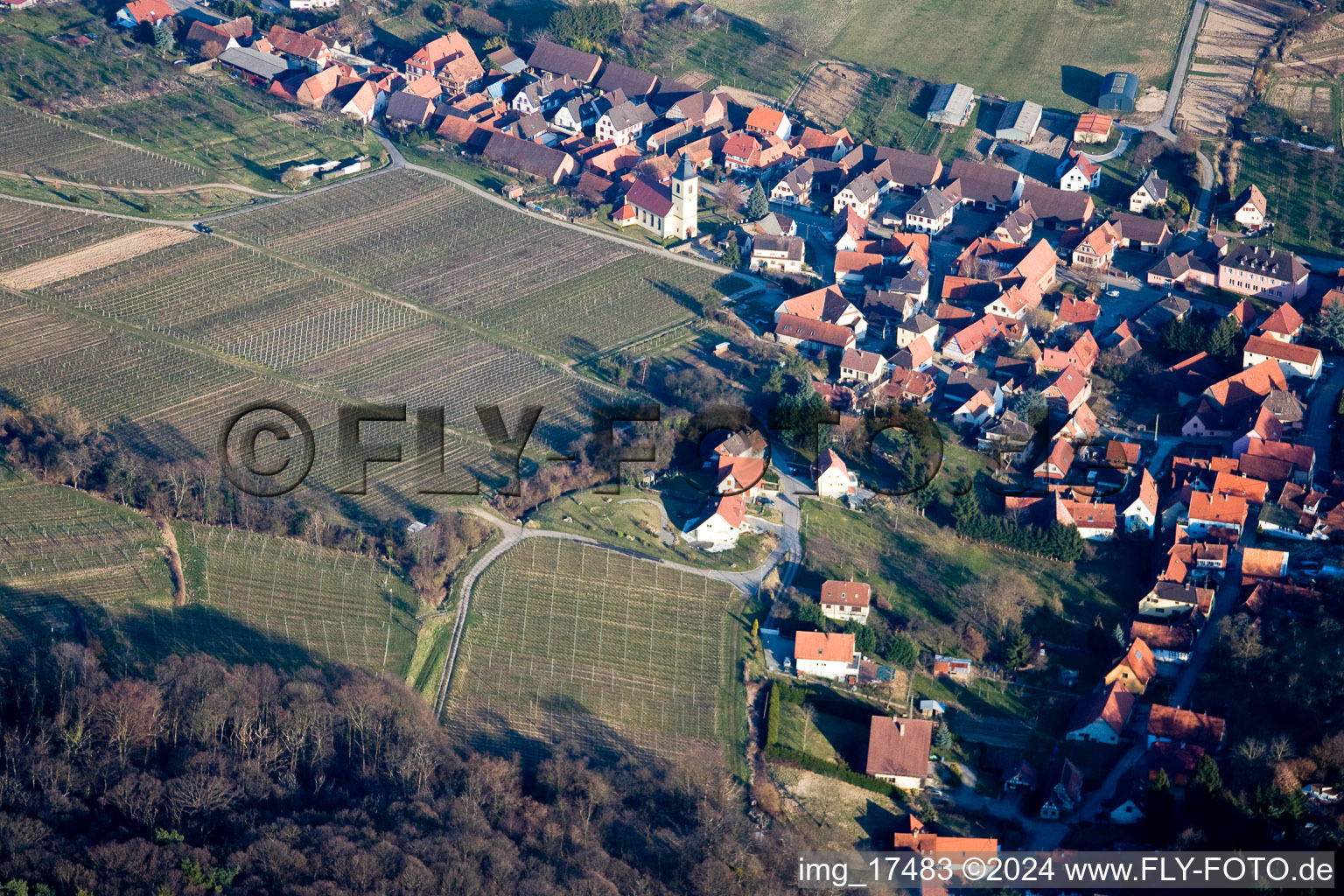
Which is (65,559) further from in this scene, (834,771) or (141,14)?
(141,14)

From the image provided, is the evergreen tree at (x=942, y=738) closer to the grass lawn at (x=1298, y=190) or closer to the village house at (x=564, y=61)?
the grass lawn at (x=1298, y=190)

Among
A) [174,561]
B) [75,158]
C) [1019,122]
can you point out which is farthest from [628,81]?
[174,561]

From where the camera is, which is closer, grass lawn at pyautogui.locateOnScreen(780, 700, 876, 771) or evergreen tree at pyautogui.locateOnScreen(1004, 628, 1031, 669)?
grass lawn at pyautogui.locateOnScreen(780, 700, 876, 771)

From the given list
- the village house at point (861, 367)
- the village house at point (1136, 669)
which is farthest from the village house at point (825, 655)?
the village house at point (861, 367)

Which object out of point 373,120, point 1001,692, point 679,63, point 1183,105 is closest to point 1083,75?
point 1183,105

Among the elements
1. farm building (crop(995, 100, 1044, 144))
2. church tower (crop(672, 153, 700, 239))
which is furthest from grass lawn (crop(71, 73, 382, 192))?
farm building (crop(995, 100, 1044, 144))

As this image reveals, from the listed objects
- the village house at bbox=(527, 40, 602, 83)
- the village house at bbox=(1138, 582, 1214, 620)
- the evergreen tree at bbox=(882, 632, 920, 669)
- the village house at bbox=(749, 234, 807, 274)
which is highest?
the village house at bbox=(527, 40, 602, 83)

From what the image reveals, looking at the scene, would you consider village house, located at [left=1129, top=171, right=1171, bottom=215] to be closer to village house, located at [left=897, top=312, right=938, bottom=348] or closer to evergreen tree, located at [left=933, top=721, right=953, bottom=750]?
village house, located at [left=897, top=312, right=938, bottom=348]
